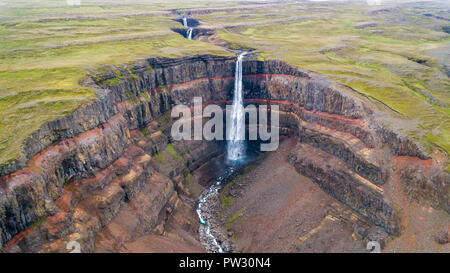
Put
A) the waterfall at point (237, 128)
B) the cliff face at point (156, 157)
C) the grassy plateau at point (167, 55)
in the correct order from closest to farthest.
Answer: the cliff face at point (156, 157) → the grassy plateau at point (167, 55) → the waterfall at point (237, 128)

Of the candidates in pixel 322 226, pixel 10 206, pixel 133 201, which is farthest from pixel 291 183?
pixel 10 206

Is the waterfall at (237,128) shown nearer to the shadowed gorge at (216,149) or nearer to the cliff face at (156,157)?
the shadowed gorge at (216,149)

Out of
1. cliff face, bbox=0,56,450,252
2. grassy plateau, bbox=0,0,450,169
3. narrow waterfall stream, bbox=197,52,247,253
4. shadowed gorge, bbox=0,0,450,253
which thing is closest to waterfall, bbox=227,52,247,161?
narrow waterfall stream, bbox=197,52,247,253

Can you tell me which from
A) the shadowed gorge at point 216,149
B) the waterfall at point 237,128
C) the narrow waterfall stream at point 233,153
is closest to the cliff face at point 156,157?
the shadowed gorge at point 216,149

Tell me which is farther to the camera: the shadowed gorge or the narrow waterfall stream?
the narrow waterfall stream

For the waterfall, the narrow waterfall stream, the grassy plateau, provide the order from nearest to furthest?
the grassy plateau, the narrow waterfall stream, the waterfall

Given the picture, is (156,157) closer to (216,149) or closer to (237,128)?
(216,149)

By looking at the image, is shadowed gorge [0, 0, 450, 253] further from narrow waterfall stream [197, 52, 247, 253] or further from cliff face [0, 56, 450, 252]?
narrow waterfall stream [197, 52, 247, 253]

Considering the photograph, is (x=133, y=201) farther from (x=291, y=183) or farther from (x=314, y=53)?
(x=314, y=53)
